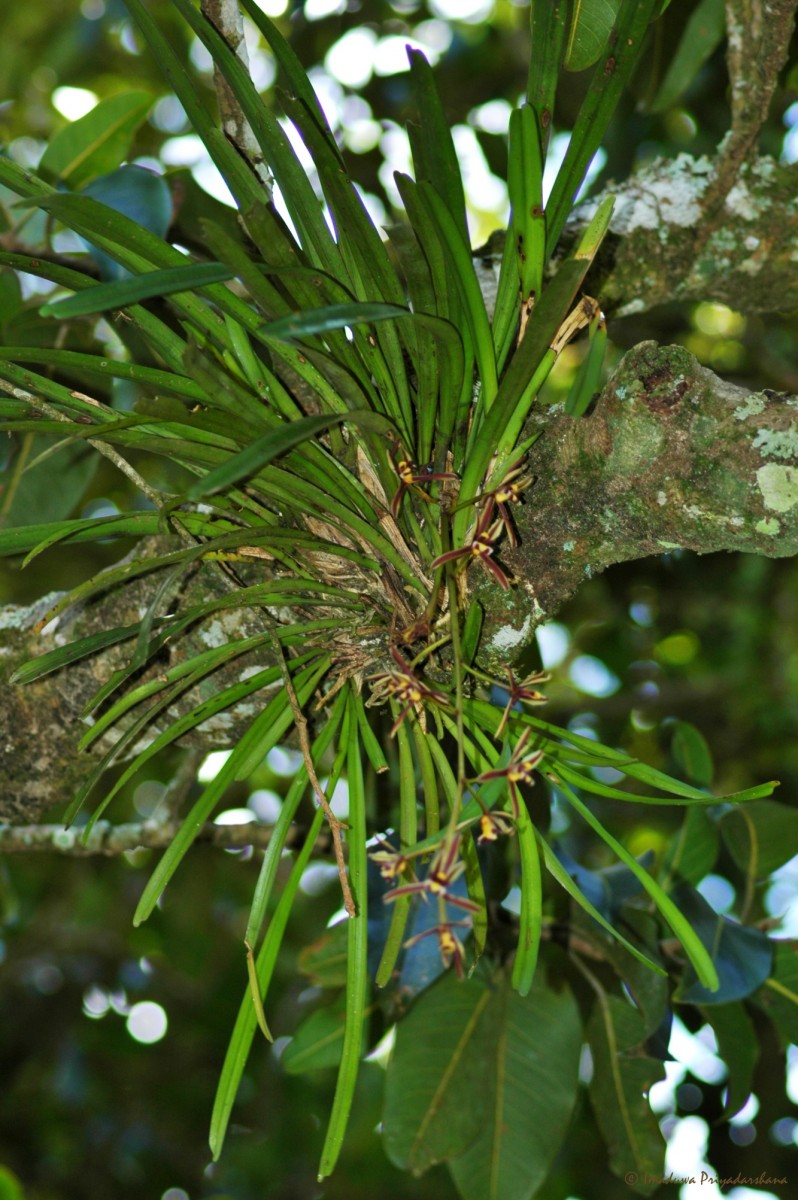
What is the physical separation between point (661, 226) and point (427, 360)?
0.58 metres

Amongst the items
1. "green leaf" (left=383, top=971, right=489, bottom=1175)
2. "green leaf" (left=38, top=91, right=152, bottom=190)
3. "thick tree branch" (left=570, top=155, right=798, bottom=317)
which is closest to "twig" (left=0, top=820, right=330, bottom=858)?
"green leaf" (left=383, top=971, right=489, bottom=1175)

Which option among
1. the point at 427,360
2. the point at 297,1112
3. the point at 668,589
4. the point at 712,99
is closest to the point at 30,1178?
the point at 297,1112

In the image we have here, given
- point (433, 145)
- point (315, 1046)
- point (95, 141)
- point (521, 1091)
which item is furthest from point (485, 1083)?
point (95, 141)

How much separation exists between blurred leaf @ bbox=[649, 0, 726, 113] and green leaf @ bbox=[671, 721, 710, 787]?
2.80 feet

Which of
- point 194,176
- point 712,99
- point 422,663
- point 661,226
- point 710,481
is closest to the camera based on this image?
point 710,481

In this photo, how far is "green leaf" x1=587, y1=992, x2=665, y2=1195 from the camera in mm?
1106

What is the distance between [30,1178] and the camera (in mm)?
2533

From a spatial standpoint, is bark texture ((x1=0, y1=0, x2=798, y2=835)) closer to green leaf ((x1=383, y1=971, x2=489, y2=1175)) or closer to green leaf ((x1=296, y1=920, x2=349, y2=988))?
green leaf ((x1=296, y1=920, x2=349, y2=988))

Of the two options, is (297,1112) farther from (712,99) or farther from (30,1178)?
(712,99)

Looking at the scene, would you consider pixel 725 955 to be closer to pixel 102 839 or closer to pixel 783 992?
pixel 783 992

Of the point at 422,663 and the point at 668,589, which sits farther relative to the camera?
the point at 668,589

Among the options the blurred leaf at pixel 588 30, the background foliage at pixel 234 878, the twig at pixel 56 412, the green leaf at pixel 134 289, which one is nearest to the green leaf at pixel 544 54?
the blurred leaf at pixel 588 30

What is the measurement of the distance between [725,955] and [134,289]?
0.94 meters

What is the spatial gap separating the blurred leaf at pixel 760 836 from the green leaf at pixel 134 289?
1.00 metres
